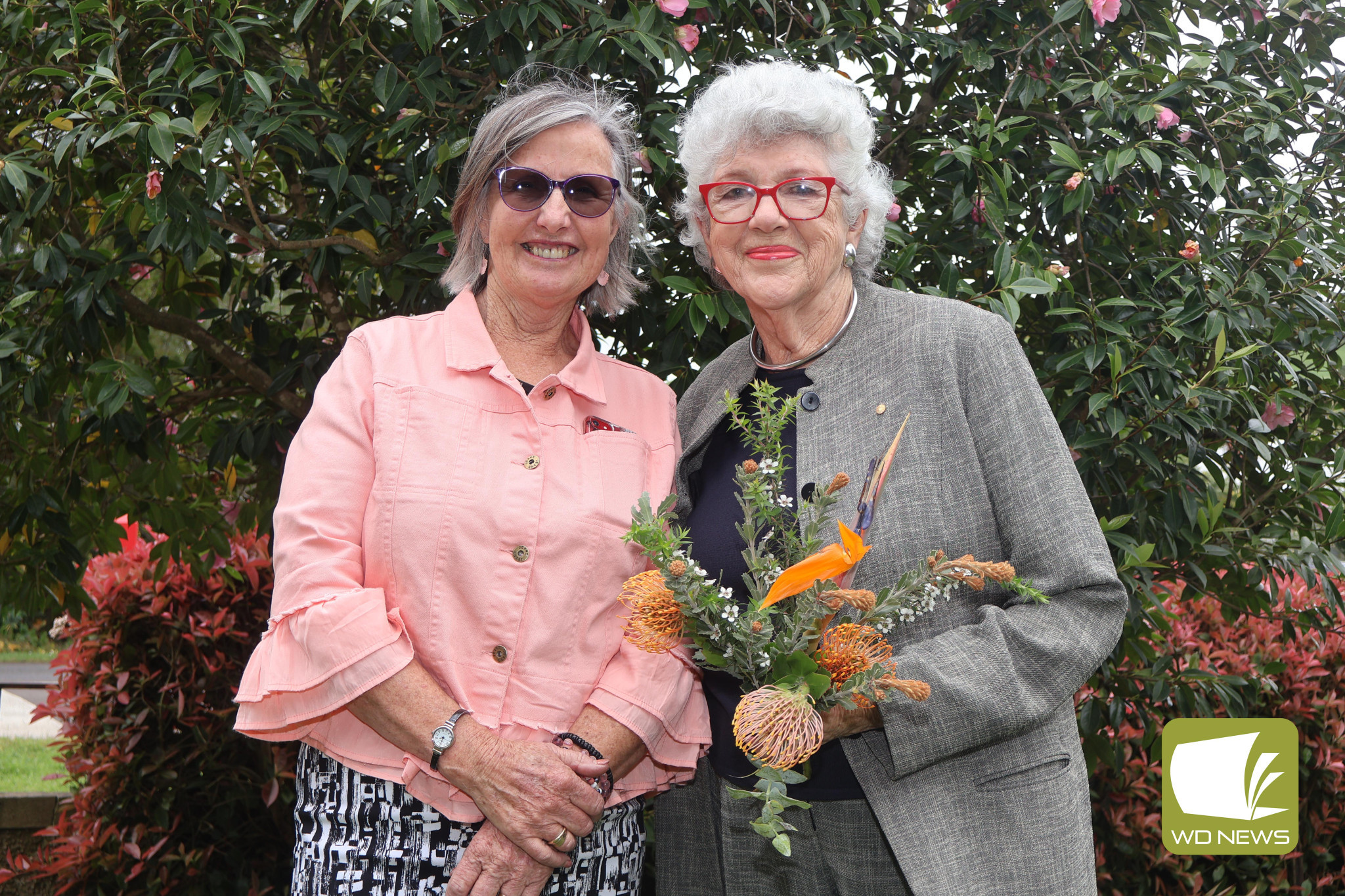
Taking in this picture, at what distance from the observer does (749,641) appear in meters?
1.56

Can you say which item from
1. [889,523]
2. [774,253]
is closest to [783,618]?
[889,523]

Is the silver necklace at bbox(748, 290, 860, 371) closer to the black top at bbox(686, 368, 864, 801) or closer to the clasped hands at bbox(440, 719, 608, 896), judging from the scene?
the black top at bbox(686, 368, 864, 801)

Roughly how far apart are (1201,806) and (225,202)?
13.2 ft

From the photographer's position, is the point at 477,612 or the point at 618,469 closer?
the point at 477,612

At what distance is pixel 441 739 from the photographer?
191 cm

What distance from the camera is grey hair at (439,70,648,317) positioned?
2.28 m

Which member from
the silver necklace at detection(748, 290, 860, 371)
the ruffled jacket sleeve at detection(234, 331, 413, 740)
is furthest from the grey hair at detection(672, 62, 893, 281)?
the ruffled jacket sleeve at detection(234, 331, 413, 740)

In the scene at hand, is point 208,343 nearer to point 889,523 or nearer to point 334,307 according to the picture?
point 334,307

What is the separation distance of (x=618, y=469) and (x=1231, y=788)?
10.5 feet

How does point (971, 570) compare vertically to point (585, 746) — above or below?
above

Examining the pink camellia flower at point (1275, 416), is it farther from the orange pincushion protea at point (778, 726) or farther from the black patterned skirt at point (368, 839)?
the black patterned skirt at point (368, 839)

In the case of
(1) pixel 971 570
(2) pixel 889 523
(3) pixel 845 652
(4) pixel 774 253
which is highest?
(4) pixel 774 253

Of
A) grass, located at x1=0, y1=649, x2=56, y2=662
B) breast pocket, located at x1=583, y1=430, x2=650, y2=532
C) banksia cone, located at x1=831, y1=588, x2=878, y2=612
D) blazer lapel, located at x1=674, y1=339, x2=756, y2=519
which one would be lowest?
banksia cone, located at x1=831, y1=588, x2=878, y2=612

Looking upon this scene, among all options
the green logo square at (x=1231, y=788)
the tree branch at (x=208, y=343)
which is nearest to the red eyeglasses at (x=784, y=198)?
the tree branch at (x=208, y=343)
